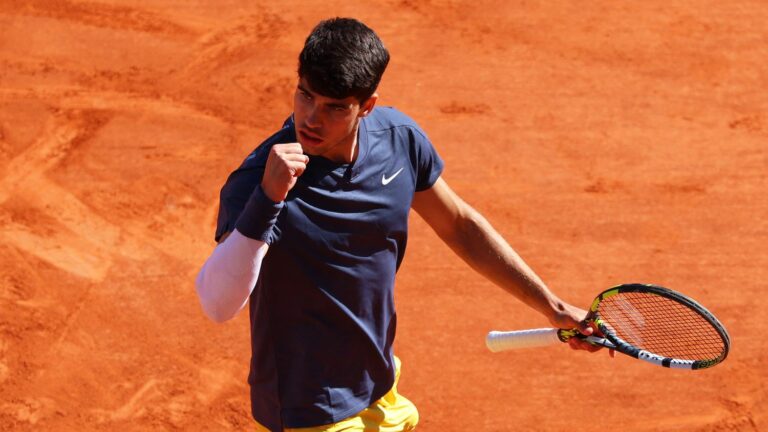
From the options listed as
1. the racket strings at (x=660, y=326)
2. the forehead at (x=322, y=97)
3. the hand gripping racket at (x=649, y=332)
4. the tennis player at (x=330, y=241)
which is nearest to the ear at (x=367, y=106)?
the tennis player at (x=330, y=241)

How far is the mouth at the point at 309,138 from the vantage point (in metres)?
3.45

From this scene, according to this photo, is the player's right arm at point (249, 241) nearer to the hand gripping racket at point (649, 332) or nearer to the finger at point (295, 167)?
the finger at point (295, 167)

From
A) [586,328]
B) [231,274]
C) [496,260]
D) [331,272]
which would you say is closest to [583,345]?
[586,328]

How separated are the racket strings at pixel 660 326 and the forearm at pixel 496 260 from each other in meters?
0.30

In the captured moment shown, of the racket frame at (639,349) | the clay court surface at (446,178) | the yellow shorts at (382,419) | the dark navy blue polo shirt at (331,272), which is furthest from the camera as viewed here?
the clay court surface at (446,178)

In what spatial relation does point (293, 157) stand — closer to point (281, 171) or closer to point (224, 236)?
point (281, 171)

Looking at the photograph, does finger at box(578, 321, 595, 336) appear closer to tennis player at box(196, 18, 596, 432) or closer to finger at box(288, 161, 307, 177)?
tennis player at box(196, 18, 596, 432)

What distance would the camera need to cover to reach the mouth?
136 inches

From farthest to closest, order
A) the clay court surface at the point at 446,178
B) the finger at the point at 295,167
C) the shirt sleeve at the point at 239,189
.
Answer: the clay court surface at the point at 446,178
the shirt sleeve at the point at 239,189
the finger at the point at 295,167

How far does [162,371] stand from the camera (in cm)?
646

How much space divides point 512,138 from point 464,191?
81cm

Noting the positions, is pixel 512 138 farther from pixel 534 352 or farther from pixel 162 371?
pixel 162 371

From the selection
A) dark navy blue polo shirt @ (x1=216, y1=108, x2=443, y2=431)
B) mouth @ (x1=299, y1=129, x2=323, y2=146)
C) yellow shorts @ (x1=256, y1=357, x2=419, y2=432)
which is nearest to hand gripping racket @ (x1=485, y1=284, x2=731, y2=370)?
yellow shorts @ (x1=256, y1=357, x2=419, y2=432)

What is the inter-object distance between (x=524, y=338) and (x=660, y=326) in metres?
0.69
